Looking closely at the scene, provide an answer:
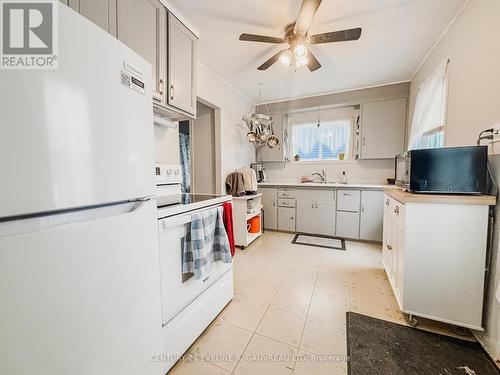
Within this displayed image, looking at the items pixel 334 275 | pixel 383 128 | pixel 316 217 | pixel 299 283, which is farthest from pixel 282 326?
pixel 383 128

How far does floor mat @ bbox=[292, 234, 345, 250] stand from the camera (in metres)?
3.02

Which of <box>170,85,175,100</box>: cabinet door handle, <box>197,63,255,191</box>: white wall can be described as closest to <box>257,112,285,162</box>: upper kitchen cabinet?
<box>197,63,255,191</box>: white wall

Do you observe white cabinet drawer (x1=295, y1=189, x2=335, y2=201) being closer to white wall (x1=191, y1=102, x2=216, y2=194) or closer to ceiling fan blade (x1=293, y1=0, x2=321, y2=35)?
white wall (x1=191, y1=102, x2=216, y2=194)

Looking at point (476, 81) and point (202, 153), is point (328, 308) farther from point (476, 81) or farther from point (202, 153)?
point (202, 153)

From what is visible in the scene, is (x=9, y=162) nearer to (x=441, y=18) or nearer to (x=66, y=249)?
(x=66, y=249)

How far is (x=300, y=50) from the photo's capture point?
5.74ft

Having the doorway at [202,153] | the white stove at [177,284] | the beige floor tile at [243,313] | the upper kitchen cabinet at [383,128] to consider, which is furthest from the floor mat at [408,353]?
the upper kitchen cabinet at [383,128]

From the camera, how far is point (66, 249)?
19.8 inches

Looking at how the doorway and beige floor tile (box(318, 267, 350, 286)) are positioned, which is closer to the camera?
beige floor tile (box(318, 267, 350, 286))

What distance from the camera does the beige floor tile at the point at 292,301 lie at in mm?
1632

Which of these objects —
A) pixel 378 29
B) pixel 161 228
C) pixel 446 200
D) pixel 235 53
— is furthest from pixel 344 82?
pixel 161 228

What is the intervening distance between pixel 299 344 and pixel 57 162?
1559mm

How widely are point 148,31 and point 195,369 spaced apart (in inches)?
85.7

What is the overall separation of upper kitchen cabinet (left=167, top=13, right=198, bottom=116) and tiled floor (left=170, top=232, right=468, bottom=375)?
5.70 feet
